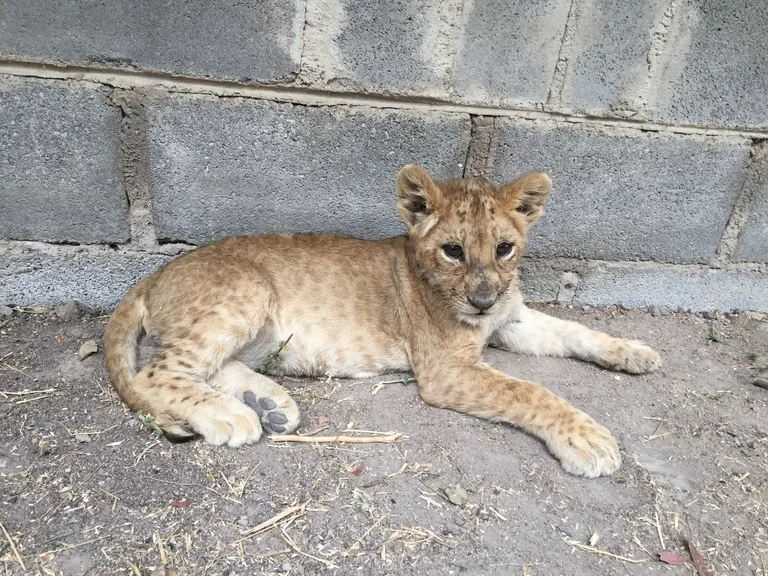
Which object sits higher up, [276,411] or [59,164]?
[59,164]

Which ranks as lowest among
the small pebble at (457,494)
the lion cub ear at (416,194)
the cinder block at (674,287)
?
the small pebble at (457,494)

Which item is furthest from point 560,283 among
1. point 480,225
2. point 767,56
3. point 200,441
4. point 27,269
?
point 27,269

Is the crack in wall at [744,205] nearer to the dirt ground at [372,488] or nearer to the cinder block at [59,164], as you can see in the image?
the dirt ground at [372,488]

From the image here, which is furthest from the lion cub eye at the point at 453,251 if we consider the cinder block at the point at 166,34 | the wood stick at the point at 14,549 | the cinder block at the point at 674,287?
the wood stick at the point at 14,549

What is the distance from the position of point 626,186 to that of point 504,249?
1.33 metres

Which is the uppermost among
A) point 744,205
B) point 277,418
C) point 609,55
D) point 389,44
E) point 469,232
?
point 609,55

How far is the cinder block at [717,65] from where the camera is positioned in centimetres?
349

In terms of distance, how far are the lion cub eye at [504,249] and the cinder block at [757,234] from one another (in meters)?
2.21

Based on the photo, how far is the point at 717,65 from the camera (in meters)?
3.62

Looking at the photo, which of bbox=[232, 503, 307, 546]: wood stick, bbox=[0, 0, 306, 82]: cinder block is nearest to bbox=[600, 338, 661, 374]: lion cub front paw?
bbox=[232, 503, 307, 546]: wood stick

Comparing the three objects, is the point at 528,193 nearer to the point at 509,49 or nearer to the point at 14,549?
the point at 509,49

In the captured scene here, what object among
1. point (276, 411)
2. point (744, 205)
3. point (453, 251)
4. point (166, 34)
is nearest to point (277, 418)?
point (276, 411)

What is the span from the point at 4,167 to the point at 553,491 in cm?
357

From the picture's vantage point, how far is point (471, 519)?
244 cm
